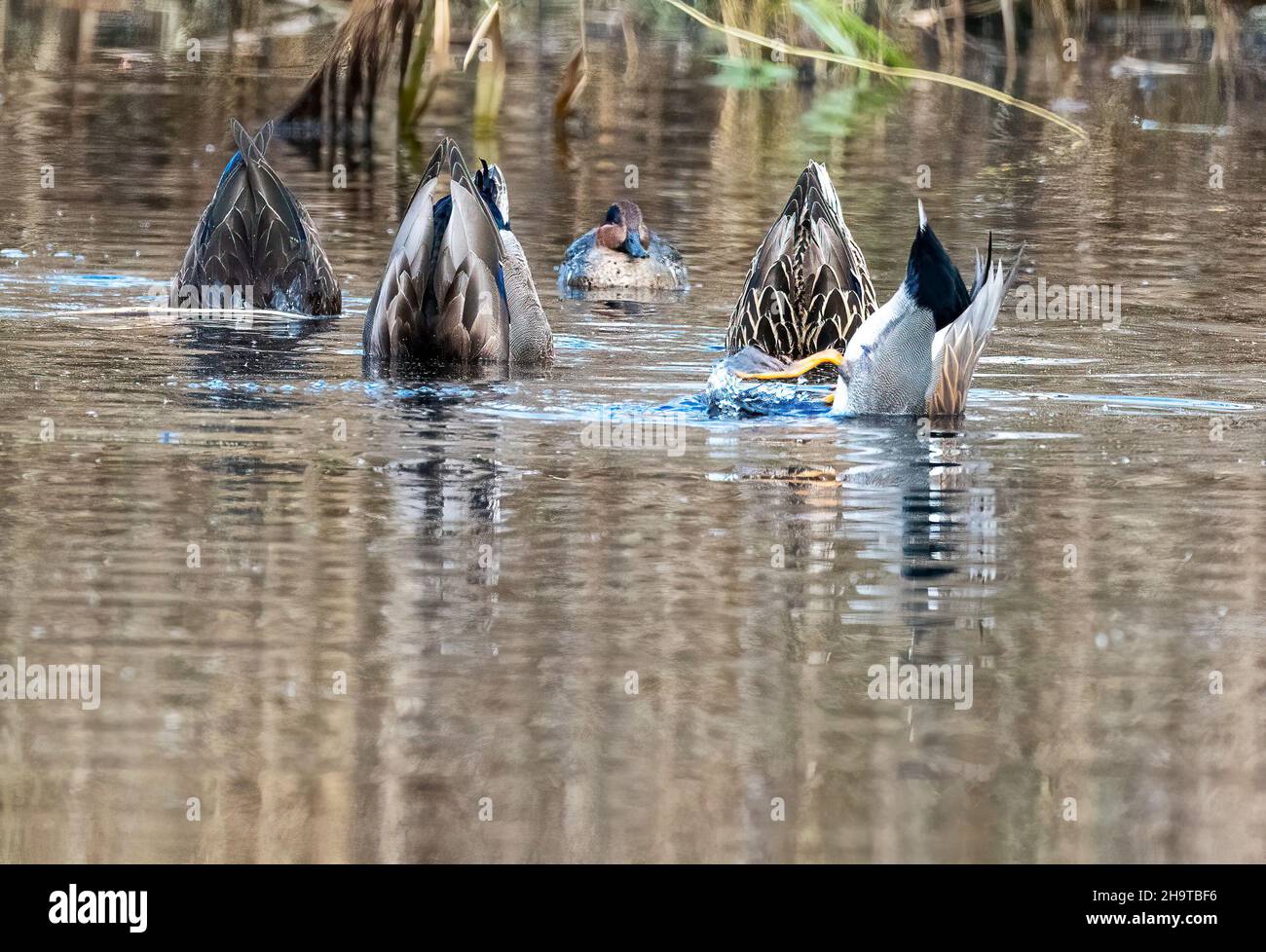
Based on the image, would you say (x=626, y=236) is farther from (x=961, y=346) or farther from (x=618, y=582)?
(x=618, y=582)

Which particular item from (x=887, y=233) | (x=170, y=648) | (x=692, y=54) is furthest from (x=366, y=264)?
(x=692, y=54)

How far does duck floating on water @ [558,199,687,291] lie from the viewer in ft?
42.0

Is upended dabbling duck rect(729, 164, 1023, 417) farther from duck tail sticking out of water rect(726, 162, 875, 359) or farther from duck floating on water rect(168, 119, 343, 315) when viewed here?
duck floating on water rect(168, 119, 343, 315)

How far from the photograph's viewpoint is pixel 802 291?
34.4 feet

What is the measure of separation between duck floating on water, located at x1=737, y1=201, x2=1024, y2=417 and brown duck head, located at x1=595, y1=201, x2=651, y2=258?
374cm

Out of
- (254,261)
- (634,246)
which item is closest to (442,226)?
(254,261)

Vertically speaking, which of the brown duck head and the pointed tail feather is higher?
the brown duck head

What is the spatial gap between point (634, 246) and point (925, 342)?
12.9 ft

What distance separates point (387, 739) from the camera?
17.9 ft

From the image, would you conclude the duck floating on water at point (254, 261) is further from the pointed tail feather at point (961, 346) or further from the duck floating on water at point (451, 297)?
the pointed tail feather at point (961, 346)

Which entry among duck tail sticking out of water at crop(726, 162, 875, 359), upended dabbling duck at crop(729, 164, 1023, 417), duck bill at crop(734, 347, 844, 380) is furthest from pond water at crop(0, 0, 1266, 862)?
duck tail sticking out of water at crop(726, 162, 875, 359)

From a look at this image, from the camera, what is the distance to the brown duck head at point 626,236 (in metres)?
12.9

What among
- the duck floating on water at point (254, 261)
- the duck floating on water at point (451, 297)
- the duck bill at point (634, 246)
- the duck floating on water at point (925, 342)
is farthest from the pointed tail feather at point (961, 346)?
the duck bill at point (634, 246)

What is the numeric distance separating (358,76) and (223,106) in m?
4.69
